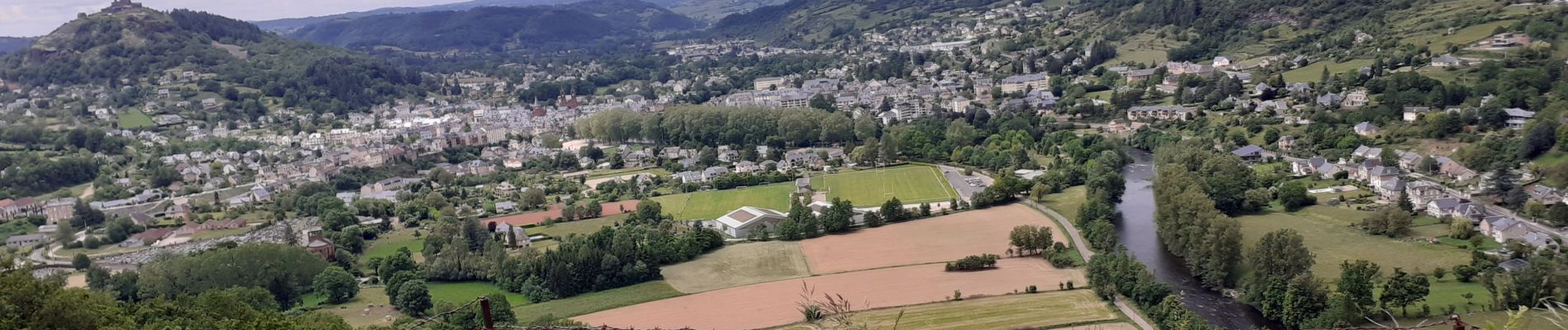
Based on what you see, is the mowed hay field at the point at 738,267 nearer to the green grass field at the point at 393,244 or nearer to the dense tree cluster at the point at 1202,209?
the green grass field at the point at 393,244

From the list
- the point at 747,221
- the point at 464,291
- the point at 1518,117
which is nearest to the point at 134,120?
the point at 464,291

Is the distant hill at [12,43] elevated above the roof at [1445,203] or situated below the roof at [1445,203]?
above

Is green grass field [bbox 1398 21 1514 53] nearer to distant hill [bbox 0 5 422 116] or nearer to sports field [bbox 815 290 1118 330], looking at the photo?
sports field [bbox 815 290 1118 330]

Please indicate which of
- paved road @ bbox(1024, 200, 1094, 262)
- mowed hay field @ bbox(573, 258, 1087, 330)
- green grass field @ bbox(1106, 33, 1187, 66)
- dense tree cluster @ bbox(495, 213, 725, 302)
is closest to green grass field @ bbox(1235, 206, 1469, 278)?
paved road @ bbox(1024, 200, 1094, 262)

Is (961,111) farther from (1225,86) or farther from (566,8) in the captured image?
(566,8)

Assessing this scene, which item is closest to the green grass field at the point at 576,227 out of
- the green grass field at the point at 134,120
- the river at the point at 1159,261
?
the river at the point at 1159,261

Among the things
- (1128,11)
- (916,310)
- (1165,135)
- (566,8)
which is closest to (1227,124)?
(1165,135)
